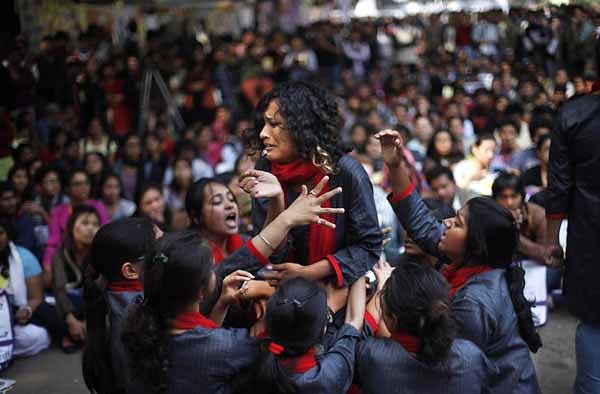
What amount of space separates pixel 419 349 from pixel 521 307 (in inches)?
22.0

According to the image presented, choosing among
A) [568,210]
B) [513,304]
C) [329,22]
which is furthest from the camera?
[329,22]

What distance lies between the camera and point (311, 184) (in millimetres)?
2383

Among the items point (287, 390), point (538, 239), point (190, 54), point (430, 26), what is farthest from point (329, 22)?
point (287, 390)

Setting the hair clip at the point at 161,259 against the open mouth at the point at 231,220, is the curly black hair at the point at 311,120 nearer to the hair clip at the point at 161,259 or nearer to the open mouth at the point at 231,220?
the hair clip at the point at 161,259

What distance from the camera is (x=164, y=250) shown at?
2164 millimetres

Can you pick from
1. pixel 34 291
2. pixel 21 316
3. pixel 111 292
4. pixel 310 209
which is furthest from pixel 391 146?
pixel 34 291

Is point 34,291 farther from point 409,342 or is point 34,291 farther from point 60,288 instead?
point 409,342

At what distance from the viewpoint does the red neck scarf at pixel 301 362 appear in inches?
82.4

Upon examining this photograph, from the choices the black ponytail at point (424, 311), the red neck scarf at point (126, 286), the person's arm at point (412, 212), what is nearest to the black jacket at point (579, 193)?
the person's arm at point (412, 212)

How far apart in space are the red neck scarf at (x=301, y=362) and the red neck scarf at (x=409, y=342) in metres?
0.29

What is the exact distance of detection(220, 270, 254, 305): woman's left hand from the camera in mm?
2271

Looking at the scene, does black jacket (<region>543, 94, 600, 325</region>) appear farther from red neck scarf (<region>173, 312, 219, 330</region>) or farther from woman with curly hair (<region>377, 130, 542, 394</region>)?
red neck scarf (<region>173, 312, 219, 330</region>)

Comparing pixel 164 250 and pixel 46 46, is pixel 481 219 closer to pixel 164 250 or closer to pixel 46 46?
pixel 164 250

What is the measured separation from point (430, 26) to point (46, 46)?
764cm
